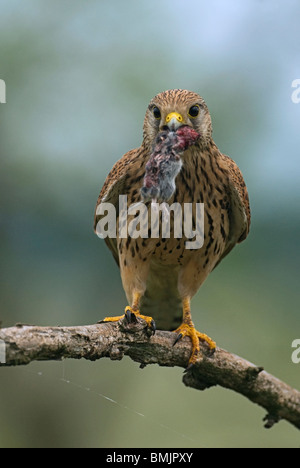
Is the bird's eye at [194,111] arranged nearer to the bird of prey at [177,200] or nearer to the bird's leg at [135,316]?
the bird of prey at [177,200]

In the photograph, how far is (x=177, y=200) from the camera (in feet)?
12.2

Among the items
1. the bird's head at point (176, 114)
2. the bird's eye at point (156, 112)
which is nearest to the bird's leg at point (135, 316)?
the bird's head at point (176, 114)

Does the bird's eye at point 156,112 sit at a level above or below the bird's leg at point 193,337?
above

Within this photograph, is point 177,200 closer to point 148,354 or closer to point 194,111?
point 194,111

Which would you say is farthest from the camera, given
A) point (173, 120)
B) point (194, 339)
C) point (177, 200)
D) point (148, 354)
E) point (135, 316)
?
point (177, 200)

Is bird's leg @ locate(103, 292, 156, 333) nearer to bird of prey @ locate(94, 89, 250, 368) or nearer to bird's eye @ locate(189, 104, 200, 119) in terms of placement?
bird of prey @ locate(94, 89, 250, 368)

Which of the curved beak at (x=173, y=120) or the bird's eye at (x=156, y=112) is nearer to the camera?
the curved beak at (x=173, y=120)

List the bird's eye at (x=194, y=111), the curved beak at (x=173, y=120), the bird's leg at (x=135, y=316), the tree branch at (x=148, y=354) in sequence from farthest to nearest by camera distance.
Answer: the bird's eye at (x=194, y=111) → the curved beak at (x=173, y=120) → the bird's leg at (x=135, y=316) → the tree branch at (x=148, y=354)

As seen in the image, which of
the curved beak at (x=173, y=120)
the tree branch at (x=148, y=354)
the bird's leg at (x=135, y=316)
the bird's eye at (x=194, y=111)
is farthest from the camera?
the bird's eye at (x=194, y=111)

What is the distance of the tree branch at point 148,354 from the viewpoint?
8.22ft

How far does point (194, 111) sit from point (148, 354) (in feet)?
4.43

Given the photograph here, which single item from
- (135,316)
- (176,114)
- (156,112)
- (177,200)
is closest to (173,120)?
(176,114)

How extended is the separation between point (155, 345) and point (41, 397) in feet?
5.38

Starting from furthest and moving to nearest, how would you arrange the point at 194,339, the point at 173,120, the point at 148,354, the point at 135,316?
1. the point at 194,339
2. the point at 173,120
3. the point at 148,354
4. the point at 135,316
